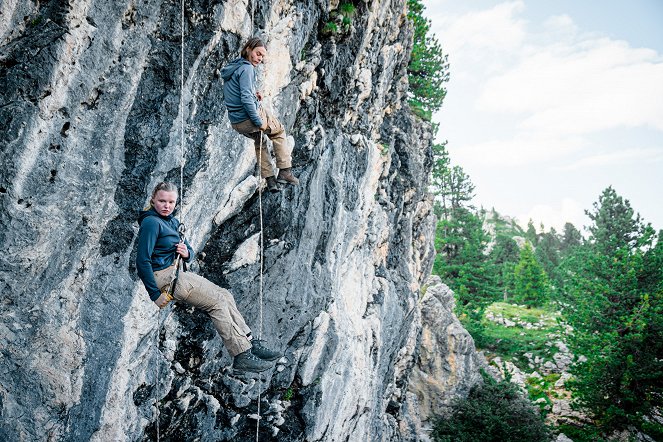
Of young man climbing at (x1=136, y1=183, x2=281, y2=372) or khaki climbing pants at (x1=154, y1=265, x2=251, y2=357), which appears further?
khaki climbing pants at (x1=154, y1=265, x2=251, y2=357)

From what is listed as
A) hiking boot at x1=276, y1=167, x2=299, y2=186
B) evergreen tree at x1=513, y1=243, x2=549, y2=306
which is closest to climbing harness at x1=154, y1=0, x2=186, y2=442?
hiking boot at x1=276, y1=167, x2=299, y2=186

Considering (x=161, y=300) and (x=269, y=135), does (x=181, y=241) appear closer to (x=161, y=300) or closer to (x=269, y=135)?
(x=161, y=300)

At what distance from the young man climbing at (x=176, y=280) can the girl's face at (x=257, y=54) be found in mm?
2257

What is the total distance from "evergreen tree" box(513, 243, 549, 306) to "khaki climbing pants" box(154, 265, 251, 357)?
135 feet

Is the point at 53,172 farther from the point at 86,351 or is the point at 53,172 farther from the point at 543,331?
the point at 543,331

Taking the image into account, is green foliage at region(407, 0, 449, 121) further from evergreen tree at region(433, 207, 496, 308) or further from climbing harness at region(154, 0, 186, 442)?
climbing harness at region(154, 0, 186, 442)

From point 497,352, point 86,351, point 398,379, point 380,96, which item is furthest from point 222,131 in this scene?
point 497,352

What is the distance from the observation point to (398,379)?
57.2 ft

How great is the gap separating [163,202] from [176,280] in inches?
42.3

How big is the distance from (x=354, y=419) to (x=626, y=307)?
16091 millimetres

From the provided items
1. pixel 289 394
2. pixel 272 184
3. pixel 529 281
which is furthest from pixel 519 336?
pixel 272 184

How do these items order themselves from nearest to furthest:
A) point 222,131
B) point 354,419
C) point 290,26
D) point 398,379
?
point 222,131
point 290,26
point 354,419
point 398,379

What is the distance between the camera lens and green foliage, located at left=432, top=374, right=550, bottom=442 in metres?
18.0

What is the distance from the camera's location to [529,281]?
133 feet
